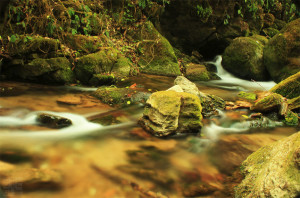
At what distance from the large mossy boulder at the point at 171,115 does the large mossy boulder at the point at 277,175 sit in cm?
138

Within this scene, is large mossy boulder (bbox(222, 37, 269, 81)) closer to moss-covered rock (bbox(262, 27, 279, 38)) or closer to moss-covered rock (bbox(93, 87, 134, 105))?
moss-covered rock (bbox(262, 27, 279, 38))

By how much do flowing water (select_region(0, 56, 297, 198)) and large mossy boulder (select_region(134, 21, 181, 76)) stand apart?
11.5 ft

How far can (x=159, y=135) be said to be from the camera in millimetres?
3490

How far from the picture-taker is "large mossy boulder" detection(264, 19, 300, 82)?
26.1 feet

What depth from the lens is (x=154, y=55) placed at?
27.2 feet

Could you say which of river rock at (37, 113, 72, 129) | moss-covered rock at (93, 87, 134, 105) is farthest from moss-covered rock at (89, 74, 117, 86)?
river rock at (37, 113, 72, 129)

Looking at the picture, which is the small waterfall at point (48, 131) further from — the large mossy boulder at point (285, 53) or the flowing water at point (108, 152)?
the large mossy boulder at point (285, 53)

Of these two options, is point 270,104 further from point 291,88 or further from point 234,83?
point 234,83

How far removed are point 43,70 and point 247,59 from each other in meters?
7.39

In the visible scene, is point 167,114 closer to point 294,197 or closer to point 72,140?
point 72,140

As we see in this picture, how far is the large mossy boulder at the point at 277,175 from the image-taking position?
172 cm

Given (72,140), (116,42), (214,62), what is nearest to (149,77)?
(116,42)

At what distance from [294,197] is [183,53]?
32.0 feet

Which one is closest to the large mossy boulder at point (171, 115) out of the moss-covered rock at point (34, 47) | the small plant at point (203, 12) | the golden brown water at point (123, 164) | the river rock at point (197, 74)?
the golden brown water at point (123, 164)
